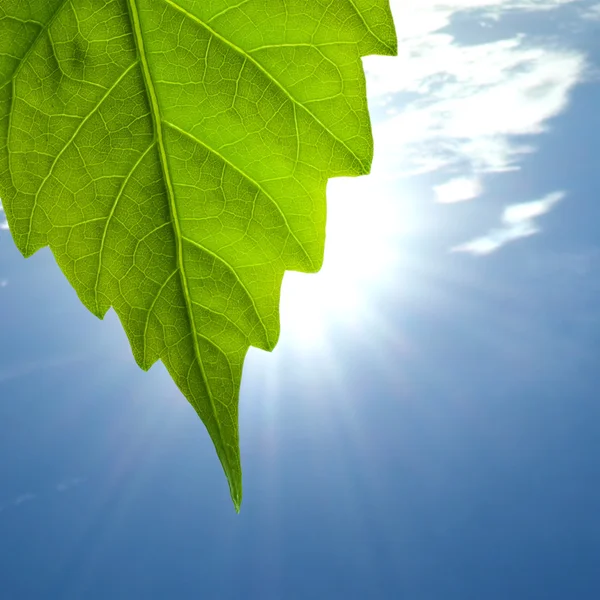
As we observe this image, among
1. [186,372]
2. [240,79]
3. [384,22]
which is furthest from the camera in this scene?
[186,372]

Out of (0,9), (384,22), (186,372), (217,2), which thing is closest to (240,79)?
(217,2)

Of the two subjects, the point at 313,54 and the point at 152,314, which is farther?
the point at 152,314

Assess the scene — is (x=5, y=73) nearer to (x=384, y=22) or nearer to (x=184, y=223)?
(x=184, y=223)

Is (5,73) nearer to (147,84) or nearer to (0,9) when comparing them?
(0,9)

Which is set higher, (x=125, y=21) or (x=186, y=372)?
(x=125, y=21)

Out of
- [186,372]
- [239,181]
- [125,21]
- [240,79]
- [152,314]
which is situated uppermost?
[125,21]

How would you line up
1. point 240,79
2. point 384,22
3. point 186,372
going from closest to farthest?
1. point 384,22
2. point 240,79
3. point 186,372
